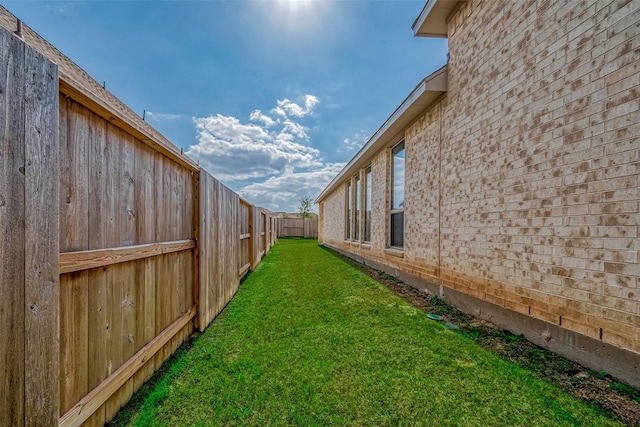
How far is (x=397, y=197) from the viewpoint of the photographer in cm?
694

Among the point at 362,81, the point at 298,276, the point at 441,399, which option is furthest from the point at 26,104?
the point at 362,81

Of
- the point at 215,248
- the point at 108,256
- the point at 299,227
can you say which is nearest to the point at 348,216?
the point at 215,248

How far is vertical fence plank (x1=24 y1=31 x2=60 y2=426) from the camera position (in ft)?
3.63

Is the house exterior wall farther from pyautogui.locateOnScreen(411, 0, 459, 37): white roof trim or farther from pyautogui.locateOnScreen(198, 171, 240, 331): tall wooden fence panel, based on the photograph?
pyautogui.locateOnScreen(198, 171, 240, 331): tall wooden fence panel

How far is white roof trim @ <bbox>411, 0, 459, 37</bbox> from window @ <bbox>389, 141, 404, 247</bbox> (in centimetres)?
226

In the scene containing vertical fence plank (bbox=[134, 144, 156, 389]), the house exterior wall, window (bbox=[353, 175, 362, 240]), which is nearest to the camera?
vertical fence plank (bbox=[134, 144, 156, 389])

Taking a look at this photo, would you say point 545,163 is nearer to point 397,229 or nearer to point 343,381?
point 343,381

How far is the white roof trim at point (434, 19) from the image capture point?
448 centimetres

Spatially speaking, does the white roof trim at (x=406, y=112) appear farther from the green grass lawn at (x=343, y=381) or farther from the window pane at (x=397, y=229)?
the green grass lawn at (x=343, y=381)

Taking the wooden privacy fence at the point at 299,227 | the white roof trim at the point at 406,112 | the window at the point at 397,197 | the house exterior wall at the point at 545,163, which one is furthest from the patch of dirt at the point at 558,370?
the wooden privacy fence at the point at 299,227

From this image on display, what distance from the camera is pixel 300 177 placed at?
76.3 ft

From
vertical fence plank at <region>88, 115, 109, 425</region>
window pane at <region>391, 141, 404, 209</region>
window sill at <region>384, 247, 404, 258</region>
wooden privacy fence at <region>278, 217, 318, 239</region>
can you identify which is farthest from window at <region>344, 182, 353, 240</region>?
Answer: wooden privacy fence at <region>278, 217, 318, 239</region>

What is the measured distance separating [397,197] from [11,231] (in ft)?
22.0

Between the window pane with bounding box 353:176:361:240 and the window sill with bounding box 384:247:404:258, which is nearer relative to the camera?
the window sill with bounding box 384:247:404:258
